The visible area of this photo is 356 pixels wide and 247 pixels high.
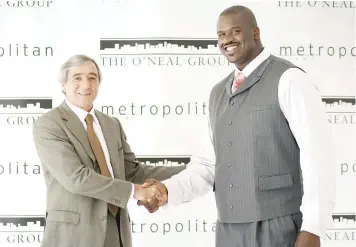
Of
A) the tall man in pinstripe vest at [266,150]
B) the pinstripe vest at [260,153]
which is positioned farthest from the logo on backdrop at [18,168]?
the pinstripe vest at [260,153]

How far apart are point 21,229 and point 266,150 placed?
2.06 metres

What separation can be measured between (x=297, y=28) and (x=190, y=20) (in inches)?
27.7

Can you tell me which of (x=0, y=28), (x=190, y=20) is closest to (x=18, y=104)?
(x=0, y=28)

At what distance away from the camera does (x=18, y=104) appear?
362 cm

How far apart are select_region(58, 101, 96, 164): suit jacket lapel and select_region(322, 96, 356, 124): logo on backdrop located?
1804mm

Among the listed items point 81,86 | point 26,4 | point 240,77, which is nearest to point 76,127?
point 81,86

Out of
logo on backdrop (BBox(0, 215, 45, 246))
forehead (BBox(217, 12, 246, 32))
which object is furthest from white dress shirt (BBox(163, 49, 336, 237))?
logo on backdrop (BBox(0, 215, 45, 246))

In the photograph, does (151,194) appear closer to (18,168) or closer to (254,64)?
(254,64)

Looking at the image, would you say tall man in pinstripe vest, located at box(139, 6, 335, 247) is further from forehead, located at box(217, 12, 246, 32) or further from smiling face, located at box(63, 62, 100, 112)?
smiling face, located at box(63, 62, 100, 112)

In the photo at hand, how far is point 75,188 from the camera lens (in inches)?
98.2

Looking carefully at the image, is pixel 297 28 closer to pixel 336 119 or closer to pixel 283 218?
pixel 336 119

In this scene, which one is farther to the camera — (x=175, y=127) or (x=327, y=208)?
(x=175, y=127)

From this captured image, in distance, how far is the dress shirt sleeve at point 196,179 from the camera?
2592 millimetres

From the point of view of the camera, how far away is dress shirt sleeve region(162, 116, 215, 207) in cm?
259
